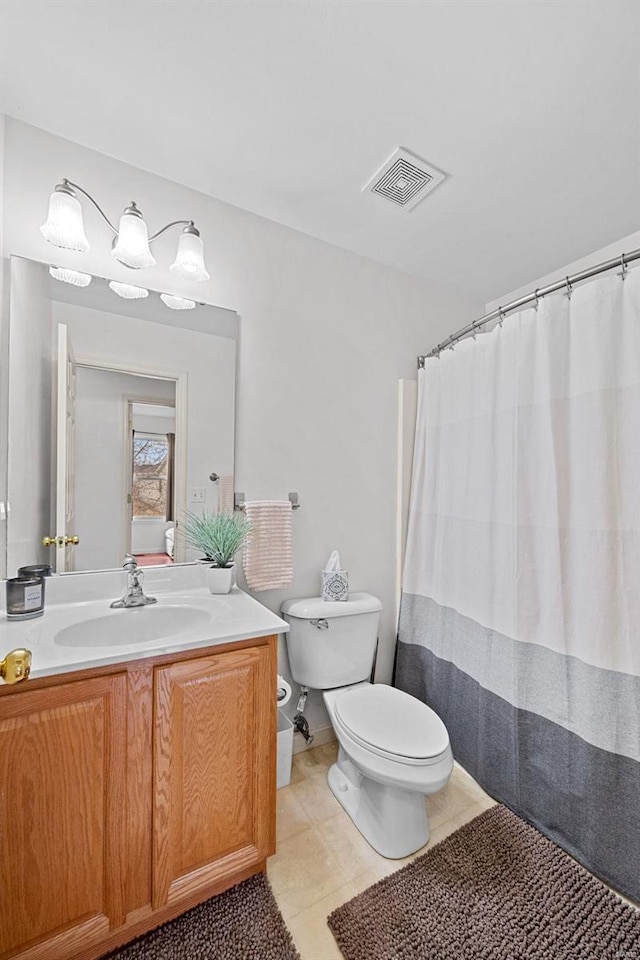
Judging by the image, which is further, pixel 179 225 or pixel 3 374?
pixel 179 225

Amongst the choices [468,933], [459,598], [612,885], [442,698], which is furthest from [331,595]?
[612,885]

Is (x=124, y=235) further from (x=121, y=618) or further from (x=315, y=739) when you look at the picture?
(x=315, y=739)

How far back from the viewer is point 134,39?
3.46 ft

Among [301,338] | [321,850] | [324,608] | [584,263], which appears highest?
[584,263]

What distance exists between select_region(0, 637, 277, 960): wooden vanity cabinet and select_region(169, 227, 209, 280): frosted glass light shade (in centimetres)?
130

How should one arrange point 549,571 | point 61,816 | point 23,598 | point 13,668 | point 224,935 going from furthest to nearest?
point 549,571, point 23,598, point 224,935, point 61,816, point 13,668

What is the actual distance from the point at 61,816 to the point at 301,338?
1.77m

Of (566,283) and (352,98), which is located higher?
(352,98)

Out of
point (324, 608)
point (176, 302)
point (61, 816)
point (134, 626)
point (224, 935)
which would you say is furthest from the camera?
point (324, 608)

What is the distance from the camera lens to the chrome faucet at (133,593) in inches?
52.2

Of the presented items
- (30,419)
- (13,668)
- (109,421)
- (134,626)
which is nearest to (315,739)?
(134,626)

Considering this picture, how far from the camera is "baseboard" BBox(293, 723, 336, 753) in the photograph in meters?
1.82

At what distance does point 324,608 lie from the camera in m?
1.67

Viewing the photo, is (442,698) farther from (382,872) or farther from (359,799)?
(382,872)
